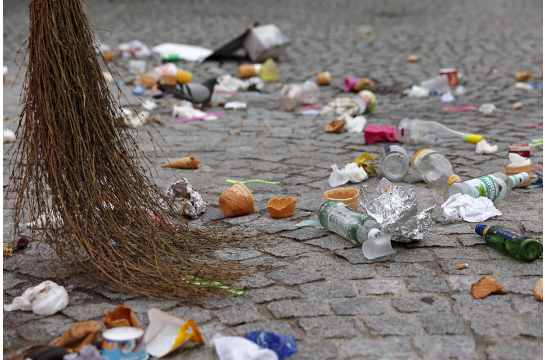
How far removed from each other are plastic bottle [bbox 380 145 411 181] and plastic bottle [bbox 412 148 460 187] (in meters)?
0.08

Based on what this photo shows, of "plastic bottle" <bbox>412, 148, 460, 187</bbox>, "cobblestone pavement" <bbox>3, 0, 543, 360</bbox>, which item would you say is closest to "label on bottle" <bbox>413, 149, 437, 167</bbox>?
"plastic bottle" <bbox>412, 148, 460, 187</bbox>

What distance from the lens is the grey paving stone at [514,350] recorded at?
1.95 metres

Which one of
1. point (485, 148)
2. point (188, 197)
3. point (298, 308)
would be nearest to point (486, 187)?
point (485, 148)

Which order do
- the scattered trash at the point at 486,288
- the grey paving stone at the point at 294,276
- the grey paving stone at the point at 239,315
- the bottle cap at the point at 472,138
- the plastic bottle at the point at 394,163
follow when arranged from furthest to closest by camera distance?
1. the bottle cap at the point at 472,138
2. the plastic bottle at the point at 394,163
3. the grey paving stone at the point at 294,276
4. the scattered trash at the point at 486,288
5. the grey paving stone at the point at 239,315

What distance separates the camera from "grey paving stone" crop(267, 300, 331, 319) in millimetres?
2260

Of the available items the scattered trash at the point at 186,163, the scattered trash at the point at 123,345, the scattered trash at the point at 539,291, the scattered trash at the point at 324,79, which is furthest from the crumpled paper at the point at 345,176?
the scattered trash at the point at 324,79

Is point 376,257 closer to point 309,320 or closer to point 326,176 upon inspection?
point 309,320

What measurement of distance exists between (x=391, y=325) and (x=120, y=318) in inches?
41.3

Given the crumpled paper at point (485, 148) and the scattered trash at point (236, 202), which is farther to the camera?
the crumpled paper at point (485, 148)

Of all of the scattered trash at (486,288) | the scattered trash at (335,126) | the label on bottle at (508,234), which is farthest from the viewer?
the scattered trash at (335,126)

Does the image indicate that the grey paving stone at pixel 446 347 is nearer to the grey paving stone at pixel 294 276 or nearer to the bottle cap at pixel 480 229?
the grey paving stone at pixel 294 276

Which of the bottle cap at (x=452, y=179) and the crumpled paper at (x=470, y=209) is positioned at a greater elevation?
the bottle cap at (x=452, y=179)

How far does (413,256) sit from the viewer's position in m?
Answer: 2.75

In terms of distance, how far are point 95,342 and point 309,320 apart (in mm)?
817
